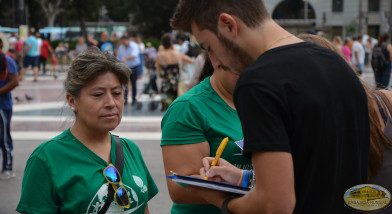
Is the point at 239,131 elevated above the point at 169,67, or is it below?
above

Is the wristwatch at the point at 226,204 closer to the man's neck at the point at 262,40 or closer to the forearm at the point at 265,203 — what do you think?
the forearm at the point at 265,203

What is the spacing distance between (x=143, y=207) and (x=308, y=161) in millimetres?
1292

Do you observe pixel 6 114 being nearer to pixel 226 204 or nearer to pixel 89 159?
pixel 89 159

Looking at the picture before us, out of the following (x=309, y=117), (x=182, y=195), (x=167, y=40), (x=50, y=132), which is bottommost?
(x=50, y=132)

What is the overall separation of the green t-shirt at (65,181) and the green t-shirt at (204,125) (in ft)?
1.28

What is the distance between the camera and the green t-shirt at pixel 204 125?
7.91ft

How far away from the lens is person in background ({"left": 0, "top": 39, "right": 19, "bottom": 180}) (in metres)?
7.01

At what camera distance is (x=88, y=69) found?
2.78 metres

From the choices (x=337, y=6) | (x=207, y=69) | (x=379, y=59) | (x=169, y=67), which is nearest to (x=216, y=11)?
(x=207, y=69)

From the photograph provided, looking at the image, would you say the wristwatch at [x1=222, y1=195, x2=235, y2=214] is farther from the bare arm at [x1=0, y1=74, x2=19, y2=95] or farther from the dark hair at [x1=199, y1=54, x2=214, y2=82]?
the bare arm at [x1=0, y1=74, x2=19, y2=95]

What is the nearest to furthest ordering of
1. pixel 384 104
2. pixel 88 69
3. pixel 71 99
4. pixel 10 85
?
pixel 384 104 → pixel 88 69 → pixel 71 99 → pixel 10 85

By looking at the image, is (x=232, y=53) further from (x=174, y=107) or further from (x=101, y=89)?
(x=101, y=89)

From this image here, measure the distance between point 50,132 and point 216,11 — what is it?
363 inches

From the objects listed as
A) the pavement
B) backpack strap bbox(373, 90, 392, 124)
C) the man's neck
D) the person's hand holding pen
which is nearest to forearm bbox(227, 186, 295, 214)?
the person's hand holding pen
